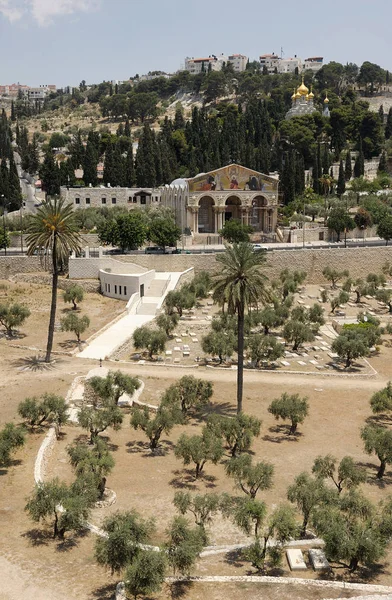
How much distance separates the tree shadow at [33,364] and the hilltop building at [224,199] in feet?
121

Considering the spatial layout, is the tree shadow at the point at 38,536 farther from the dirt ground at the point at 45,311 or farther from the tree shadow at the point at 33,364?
the dirt ground at the point at 45,311

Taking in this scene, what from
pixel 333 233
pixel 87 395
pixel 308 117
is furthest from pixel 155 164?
pixel 87 395

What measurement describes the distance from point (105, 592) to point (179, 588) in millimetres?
1824

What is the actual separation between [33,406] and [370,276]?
1541 inches

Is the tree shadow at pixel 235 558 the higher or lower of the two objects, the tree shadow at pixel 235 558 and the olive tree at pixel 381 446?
the lower

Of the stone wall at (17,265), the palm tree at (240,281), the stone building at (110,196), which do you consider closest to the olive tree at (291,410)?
the palm tree at (240,281)

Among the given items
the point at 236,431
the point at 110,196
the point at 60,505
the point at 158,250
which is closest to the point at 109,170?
the point at 110,196

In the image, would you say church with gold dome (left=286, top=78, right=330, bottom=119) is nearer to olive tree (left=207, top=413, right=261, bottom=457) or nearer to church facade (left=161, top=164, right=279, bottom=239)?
church facade (left=161, top=164, right=279, bottom=239)

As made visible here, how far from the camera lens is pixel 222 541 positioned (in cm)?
1948

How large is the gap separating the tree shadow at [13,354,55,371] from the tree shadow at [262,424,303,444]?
12481 mm

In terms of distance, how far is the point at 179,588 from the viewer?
53.8 ft

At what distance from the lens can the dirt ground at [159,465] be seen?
16453mm

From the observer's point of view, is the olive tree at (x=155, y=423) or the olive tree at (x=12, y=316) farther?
the olive tree at (x=12, y=316)

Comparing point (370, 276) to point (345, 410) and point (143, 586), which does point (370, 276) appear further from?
point (143, 586)
